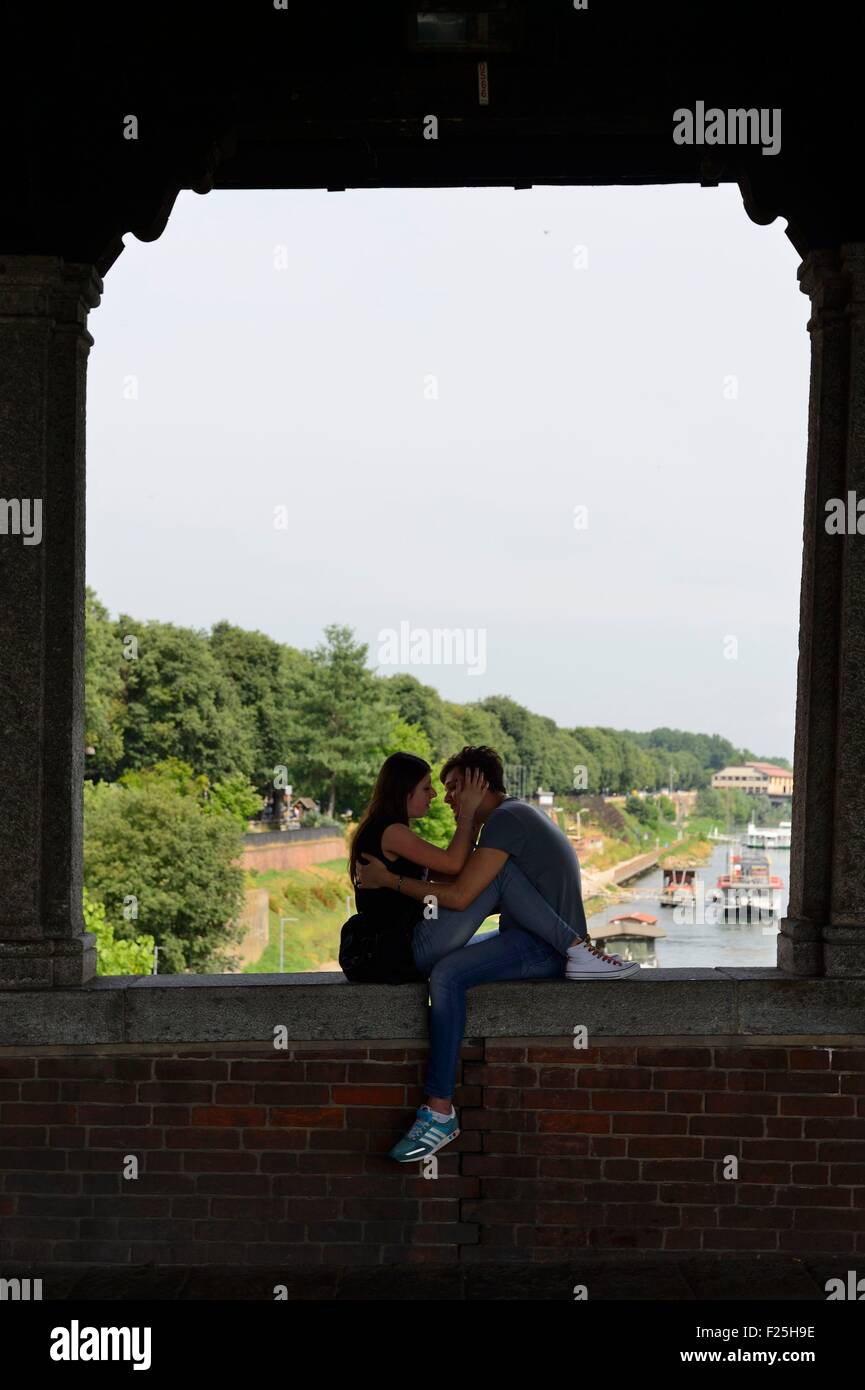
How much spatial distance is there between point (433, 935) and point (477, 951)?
0.52 ft

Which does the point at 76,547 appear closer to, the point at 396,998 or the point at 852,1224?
the point at 396,998

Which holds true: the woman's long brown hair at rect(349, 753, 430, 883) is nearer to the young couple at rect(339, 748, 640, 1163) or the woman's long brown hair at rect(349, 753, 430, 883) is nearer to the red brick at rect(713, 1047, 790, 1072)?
the young couple at rect(339, 748, 640, 1163)

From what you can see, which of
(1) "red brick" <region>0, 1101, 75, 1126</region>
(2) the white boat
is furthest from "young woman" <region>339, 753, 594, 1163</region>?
(2) the white boat

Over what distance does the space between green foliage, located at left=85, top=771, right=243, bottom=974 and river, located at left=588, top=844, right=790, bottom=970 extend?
2556cm

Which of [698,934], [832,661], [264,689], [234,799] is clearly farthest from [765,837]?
[832,661]

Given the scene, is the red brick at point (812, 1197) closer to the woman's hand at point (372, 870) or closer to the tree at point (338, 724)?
the woman's hand at point (372, 870)

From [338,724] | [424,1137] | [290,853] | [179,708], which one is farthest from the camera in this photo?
[338,724]

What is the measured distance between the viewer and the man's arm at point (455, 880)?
15.7ft

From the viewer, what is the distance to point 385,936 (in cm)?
490

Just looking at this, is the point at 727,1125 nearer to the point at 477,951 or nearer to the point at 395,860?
the point at 477,951

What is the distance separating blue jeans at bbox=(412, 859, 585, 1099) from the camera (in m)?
4.76

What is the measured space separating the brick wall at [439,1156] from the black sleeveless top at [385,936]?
0.86 feet
